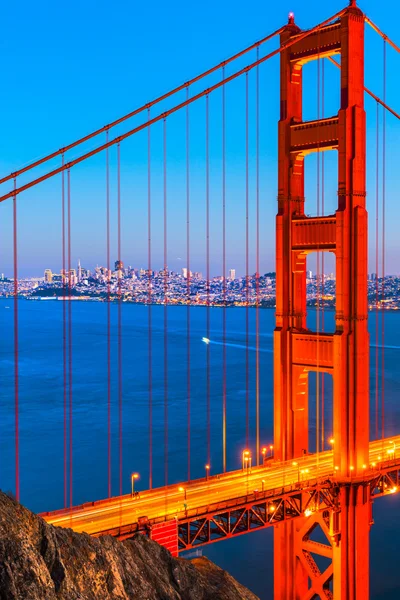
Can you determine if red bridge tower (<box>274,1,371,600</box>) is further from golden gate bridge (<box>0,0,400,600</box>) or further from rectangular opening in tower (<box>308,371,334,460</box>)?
rectangular opening in tower (<box>308,371,334,460</box>)

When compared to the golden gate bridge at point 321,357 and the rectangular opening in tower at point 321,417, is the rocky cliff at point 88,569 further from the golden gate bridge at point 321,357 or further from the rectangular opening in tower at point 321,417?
the rectangular opening in tower at point 321,417

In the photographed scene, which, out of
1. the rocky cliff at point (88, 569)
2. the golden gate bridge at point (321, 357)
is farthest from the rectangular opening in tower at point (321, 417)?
the rocky cliff at point (88, 569)

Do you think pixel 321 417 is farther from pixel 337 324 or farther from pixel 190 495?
pixel 190 495

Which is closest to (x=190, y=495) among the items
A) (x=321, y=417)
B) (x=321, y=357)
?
(x=321, y=357)

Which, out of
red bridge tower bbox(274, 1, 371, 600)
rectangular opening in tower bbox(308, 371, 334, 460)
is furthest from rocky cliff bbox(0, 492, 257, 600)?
rectangular opening in tower bbox(308, 371, 334, 460)

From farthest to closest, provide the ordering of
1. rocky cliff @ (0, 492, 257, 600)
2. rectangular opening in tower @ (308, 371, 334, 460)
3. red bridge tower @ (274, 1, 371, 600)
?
rectangular opening in tower @ (308, 371, 334, 460) < red bridge tower @ (274, 1, 371, 600) < rocky cliff @ (0, 492, 257, 600)

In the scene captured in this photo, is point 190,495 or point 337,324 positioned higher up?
point 337,324

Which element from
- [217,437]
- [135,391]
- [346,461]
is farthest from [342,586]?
[135,391]
